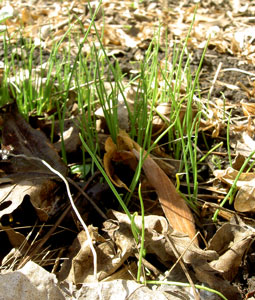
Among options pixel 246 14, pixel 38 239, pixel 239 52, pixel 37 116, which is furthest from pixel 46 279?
pixel 246 14

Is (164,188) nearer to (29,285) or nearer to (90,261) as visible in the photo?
(90,261)

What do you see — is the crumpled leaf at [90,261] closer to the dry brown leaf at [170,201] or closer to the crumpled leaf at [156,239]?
the crumpled leaf at [156,239]

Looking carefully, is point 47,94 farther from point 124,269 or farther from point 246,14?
point 246,14

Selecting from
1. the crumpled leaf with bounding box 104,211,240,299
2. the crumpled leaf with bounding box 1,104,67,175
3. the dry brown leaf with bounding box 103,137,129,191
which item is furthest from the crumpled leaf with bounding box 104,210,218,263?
the crumpled leaf with bounding box 1,104,67,175

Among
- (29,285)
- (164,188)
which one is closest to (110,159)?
(164,188)

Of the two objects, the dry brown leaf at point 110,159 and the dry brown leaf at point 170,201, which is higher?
the dry brown leaf at point 110,159

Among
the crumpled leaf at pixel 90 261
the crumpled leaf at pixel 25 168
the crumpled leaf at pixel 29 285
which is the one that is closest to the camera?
the crumpled leaf at pixel 29 285

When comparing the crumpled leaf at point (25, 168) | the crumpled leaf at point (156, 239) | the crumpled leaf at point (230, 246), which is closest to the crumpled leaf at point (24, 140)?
the crumpled leaf at point (25, 168)

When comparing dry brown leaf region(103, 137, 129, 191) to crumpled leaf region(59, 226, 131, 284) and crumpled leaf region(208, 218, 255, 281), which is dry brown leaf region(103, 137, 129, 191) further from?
→ crumpled leaf region(208, 218, 255, 281)
